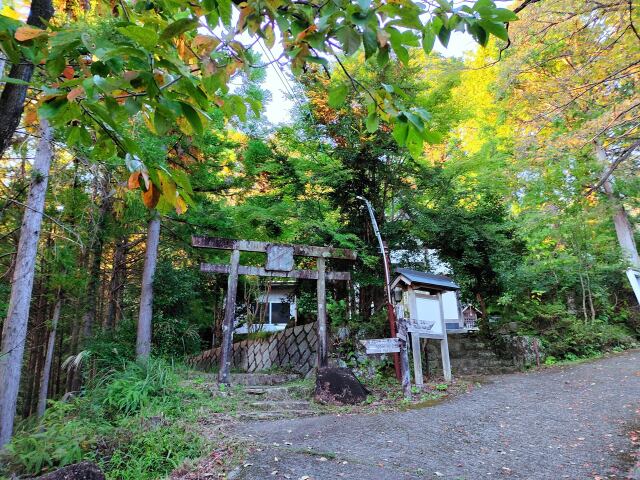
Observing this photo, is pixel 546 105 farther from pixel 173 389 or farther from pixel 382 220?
pixel 173 389

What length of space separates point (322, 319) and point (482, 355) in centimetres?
445

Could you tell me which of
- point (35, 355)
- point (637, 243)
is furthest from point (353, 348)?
point (637, 243)

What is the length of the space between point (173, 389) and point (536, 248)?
10604 millimetres

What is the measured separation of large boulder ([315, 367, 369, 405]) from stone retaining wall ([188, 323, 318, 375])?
2.55 metres

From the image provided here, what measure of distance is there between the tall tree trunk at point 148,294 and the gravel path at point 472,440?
4.30 meters

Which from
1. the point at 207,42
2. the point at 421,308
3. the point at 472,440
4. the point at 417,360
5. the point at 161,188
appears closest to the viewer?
the point at 207,42

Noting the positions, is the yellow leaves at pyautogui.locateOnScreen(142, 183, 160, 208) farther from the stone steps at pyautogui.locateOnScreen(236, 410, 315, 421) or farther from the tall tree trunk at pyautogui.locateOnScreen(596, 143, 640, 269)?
the tall tree trunk at pyautogui.locateOnScreen(596, 143, 640, 269)

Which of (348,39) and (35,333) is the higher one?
(348,39)

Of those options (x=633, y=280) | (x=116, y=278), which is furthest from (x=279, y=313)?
(x=633, y=280)

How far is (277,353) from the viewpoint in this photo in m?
10.0

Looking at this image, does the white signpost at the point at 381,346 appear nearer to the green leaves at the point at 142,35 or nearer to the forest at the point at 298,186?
the forest at the point at 298,186

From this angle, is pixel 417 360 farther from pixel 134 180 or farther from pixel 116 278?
pixel 116 278

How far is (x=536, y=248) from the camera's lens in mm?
11492

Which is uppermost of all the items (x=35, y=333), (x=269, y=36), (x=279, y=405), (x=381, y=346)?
(x=269, y=36)
